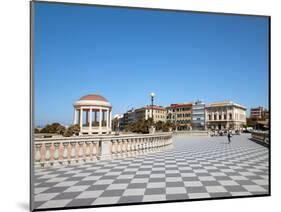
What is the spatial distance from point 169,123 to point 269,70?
6133 millimetres

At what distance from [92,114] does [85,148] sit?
19.1 feet

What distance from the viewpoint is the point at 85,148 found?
164 inches

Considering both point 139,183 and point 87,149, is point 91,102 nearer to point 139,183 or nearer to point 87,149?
point 87,149

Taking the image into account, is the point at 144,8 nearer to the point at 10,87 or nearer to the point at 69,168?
the point at 10,87

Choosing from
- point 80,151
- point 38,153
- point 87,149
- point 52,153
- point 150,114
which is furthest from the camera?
point 150,114

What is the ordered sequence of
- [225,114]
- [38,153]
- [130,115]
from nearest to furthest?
[38,153]
[225,114]
[130,115]

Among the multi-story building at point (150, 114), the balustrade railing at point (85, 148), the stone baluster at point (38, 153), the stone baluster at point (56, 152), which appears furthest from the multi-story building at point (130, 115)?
the stone baluster at point (38, 153)

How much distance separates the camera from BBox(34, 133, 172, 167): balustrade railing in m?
3.70

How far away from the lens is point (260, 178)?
3.39 metres

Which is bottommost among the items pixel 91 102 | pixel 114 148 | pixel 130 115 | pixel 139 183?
pixel 139 183

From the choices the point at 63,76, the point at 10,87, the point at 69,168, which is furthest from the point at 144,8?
the point at 69,168

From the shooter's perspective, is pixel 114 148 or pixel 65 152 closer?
pixel 65 152

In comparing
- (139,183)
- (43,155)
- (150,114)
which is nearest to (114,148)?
(43,155)

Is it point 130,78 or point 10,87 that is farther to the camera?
point 130,78
